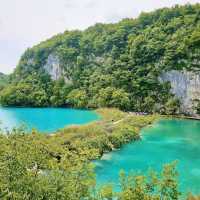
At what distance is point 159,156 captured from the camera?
1240 inches

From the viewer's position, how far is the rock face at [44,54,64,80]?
9438 centimetres

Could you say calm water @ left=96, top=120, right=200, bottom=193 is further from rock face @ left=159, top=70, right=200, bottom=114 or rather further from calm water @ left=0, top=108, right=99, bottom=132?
rock face @ left=159, top=70, right=200, bottom=114

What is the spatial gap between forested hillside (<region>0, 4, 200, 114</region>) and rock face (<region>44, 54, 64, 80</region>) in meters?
0.24

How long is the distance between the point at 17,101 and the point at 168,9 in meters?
36.8

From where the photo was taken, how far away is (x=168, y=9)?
85.1 m

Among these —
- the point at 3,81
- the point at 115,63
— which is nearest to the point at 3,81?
the point at 3,81

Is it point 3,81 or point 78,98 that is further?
point 3,81

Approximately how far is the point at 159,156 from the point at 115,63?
51350mm

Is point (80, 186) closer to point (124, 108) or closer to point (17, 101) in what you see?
point (124, 108)

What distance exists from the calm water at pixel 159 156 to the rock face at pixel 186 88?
20.8m

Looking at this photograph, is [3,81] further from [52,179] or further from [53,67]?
[52,179]

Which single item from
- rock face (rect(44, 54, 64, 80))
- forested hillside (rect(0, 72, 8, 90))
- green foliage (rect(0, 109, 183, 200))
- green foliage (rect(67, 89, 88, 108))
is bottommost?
green foliage (rect(0, 109, 183, 200))

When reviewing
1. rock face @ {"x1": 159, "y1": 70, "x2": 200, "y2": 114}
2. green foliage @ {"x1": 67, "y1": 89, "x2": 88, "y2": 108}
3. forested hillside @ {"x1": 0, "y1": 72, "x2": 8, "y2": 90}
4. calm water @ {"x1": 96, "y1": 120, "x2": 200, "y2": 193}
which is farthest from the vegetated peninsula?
forested hillside @ {"x1": 0, "y1": 72, "x2": 8, "y2": 90}

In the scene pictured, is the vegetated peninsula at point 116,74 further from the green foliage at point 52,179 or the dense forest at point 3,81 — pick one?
the green foliage at point 52,179
